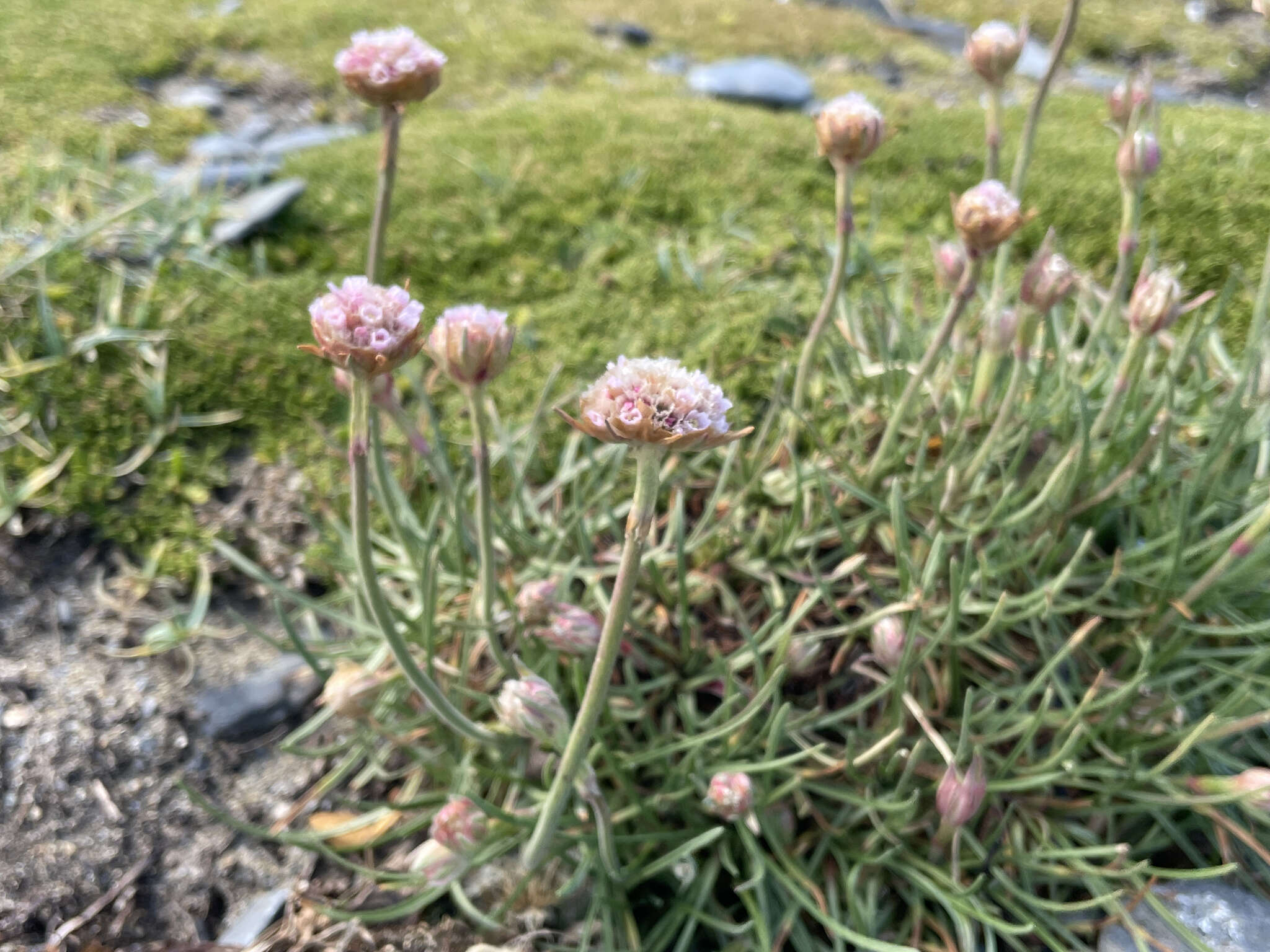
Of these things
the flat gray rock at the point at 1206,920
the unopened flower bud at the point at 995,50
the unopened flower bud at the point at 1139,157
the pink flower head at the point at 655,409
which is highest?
the unopened flower bud at the point at 995,50

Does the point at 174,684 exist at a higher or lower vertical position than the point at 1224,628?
lower

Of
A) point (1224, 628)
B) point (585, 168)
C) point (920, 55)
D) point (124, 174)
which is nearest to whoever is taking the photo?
point (1224, 628)

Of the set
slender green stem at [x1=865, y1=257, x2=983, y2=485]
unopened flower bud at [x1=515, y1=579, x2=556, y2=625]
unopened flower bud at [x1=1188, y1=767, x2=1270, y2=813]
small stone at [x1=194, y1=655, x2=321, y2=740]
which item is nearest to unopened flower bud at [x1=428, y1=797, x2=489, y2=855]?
unopened flower bud at [x1=515, y1=579, x2=556, y2=625]

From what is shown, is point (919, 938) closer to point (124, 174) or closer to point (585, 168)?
point (585, 168)

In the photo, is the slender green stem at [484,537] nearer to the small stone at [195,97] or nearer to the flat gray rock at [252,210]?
the flat gray rock at [252,210]

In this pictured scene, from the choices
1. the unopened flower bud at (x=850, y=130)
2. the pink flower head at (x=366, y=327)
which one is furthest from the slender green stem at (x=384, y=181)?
the unopened flower bud at (x=850, y=130)

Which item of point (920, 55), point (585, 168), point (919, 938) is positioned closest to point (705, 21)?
point (920, 55)

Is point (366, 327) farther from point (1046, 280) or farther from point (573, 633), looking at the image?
point (1046, 280)

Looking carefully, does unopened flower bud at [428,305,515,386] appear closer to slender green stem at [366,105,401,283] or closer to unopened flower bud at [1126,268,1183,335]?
slender green stem at [366,105,401,283]
